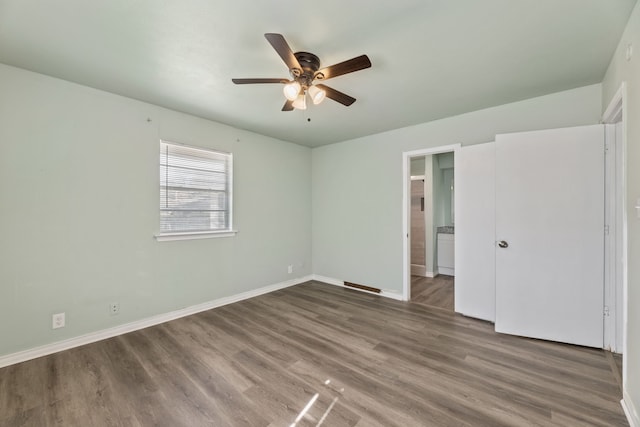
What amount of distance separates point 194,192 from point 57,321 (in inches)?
71.8

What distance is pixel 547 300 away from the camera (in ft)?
8.75

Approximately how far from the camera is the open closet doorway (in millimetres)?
4832

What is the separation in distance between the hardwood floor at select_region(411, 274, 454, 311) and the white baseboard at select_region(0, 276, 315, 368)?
242 centimetres

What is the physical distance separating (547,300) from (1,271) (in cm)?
502

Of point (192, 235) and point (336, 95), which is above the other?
point (336, 95)

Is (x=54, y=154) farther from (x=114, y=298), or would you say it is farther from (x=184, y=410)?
(x=184, y=410)

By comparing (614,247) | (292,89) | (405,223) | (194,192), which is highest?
(292,89)

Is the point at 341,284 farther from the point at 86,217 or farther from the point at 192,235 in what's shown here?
the point at 86,217

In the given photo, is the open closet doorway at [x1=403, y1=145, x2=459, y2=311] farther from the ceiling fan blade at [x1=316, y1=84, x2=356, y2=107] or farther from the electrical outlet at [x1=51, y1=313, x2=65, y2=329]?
the electrical outlet at [x1=51, y1=313, x2=65, y2=329]

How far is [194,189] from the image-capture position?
3.48m

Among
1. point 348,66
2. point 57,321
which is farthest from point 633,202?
point 57,321

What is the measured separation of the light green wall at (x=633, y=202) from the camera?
1588 mm

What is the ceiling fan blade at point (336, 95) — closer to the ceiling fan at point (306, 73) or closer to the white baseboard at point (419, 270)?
the ceiling fan at point (306, 73)

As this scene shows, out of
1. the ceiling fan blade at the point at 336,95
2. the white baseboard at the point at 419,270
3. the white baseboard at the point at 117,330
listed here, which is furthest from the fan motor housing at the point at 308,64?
the white baseboard at the point at 419,270
